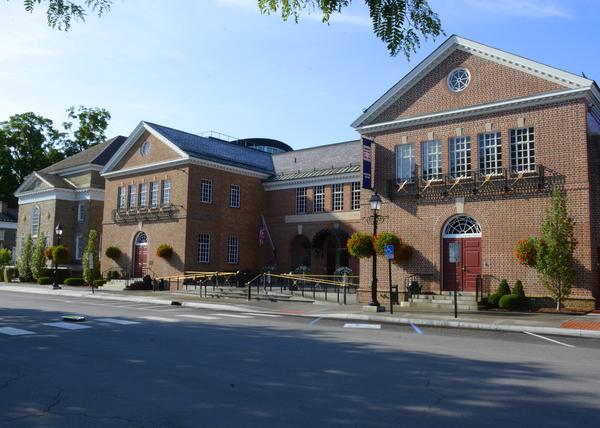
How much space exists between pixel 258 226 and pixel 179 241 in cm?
632

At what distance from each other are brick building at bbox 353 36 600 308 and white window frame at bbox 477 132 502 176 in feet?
0.14

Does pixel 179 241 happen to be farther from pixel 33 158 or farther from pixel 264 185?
pixel 33 158

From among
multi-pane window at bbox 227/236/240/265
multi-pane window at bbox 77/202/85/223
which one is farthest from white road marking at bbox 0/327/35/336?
multi-pane window at bbox 77/202/85/223

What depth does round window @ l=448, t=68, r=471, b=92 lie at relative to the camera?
23.5 metres

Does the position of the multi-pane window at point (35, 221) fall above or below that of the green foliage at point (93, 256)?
above

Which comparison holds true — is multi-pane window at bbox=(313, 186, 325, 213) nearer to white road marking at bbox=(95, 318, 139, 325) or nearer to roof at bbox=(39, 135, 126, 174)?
white road marking at bbox=(95, 318, 139, 325)

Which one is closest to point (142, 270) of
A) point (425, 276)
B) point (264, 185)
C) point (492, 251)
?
point (264, 185)

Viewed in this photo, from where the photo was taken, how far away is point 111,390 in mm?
6914

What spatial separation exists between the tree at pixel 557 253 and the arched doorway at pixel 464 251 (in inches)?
127

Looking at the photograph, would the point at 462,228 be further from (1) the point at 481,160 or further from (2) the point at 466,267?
(1) the point at 481,160

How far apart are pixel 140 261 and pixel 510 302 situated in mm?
25073

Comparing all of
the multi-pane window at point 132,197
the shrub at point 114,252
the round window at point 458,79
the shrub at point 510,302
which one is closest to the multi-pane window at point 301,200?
the multi-pane window at point 132,197

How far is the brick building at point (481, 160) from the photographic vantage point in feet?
67.9

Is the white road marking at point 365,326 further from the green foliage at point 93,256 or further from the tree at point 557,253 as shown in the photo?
the green foliage at point 93,256
